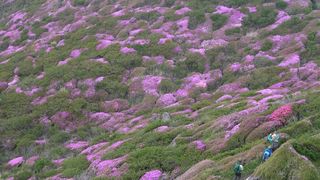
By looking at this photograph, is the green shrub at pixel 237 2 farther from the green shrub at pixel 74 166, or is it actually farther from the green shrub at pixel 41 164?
the green shrub at pixel 41 164

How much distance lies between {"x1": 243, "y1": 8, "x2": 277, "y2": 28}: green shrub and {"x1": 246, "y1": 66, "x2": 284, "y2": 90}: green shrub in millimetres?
8201

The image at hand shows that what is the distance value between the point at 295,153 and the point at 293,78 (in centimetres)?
1536

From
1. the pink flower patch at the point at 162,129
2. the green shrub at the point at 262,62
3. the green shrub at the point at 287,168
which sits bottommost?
the green shrub at the point at 262,62

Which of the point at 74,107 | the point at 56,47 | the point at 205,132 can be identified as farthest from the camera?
the point at 56,47

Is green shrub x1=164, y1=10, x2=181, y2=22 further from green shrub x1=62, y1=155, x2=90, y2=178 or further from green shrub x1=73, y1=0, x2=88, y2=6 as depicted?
green shrub x1=62, y1=155, x2=90, y2=178

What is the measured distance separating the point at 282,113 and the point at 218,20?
19710mm

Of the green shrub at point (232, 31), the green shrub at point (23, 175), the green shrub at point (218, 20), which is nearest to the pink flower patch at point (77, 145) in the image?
the green shrub at point (23, 175)

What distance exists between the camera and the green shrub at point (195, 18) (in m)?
39.0

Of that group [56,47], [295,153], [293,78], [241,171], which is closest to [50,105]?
[56,47]

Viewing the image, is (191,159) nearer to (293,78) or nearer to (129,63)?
(293,78)

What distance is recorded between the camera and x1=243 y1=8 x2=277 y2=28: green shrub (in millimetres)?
37125

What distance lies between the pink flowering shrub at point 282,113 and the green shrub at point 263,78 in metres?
7.99

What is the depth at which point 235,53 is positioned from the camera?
34188mm

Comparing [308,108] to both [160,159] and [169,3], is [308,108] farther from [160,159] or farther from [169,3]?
[169,3]
